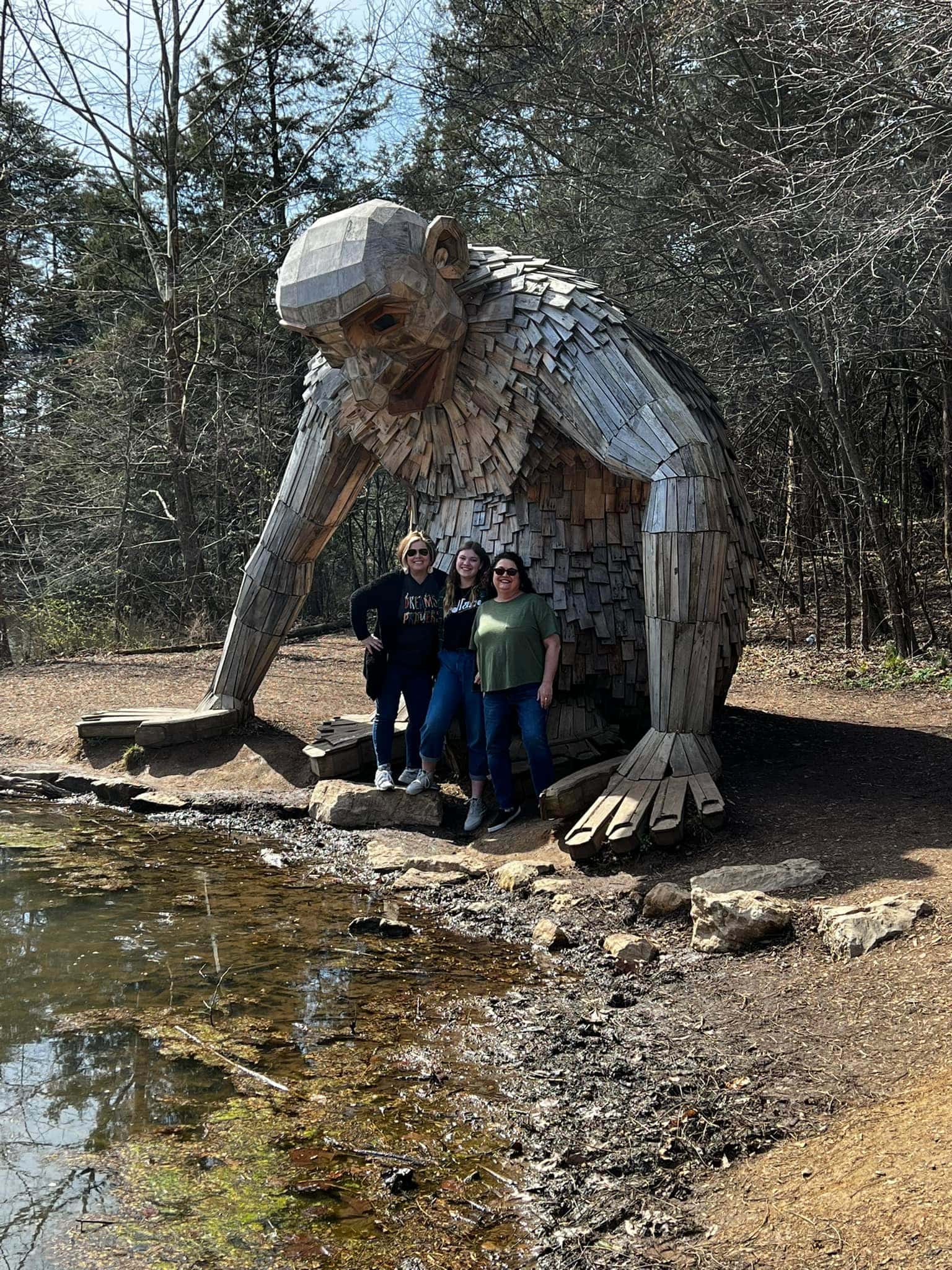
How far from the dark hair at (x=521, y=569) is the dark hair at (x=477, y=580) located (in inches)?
4.0

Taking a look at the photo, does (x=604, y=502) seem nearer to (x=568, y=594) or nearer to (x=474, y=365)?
(x=568, y=594)

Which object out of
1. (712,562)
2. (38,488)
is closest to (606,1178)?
(712,562)

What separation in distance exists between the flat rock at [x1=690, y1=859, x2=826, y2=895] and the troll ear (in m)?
2.71

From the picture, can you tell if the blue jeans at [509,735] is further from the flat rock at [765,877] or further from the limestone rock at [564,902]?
the flat rock at [765,877]

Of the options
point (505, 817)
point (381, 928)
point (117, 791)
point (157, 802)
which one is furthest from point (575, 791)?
point (117, 791)

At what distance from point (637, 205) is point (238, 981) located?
22.2 feet

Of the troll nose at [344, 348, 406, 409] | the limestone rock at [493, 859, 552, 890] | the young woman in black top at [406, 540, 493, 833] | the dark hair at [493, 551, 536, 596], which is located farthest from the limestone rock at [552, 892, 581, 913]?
the troll nose at [344, 348, 406, 409]

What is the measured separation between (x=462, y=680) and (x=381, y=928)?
151 centimetres

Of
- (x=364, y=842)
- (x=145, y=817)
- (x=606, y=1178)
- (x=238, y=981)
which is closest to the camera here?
(x=606, y=1178)

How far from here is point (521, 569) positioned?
5.02 meters

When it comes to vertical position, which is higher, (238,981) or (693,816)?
(693,816)

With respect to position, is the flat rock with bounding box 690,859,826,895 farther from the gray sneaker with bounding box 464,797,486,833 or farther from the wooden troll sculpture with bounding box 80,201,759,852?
the gray sneaker with bounding box 464,797,486,833

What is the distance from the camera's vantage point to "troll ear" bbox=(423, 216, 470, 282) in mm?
4930

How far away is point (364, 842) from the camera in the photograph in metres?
5.10
